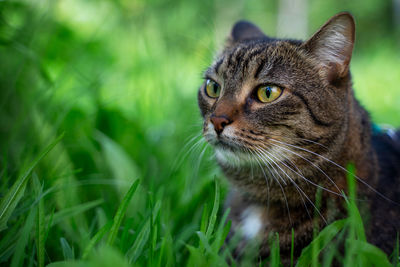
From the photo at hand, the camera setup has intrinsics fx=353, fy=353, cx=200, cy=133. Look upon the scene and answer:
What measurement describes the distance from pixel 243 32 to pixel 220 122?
36.8 inches

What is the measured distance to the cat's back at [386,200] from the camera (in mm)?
1466

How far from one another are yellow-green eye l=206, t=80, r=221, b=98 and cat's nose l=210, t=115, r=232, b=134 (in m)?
0.31

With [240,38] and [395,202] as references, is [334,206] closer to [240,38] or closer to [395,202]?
[395,202]

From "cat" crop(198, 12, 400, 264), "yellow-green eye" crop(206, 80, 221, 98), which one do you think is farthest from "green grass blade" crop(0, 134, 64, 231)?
"yellow-green eye" crop(206, 80, 221, 98)

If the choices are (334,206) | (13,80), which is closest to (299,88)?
(334,206)

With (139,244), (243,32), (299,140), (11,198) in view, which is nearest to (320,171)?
(299,140)

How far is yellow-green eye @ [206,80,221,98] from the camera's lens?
1794 mm

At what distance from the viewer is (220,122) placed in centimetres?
149

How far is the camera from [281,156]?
1483 mm

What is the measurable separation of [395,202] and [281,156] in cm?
56

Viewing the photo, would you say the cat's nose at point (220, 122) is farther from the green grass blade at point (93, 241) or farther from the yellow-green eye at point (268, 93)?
the green grass blade at point (93, 241)

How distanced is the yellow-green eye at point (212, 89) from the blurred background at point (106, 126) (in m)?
0.21

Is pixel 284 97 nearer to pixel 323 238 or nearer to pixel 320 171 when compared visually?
pixel 320 171

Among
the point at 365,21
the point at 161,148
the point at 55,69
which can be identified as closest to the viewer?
the point at 161,148
